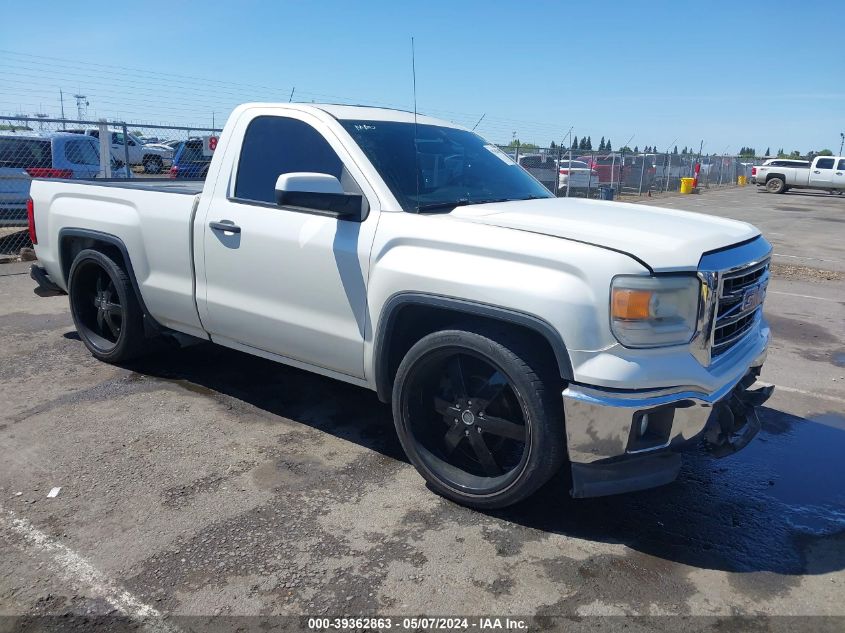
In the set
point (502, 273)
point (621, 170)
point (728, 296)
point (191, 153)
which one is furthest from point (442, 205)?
point (621, 170)

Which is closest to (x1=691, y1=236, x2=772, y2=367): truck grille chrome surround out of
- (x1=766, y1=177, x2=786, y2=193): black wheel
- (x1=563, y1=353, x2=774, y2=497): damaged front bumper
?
(x1=563, y1=353, x2=774, y2=497): damaged front bumper

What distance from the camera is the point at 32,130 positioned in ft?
40.5

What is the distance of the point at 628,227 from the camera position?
344 cm

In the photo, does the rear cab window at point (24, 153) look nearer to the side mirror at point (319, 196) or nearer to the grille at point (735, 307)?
the side mirror at point (319, 196)

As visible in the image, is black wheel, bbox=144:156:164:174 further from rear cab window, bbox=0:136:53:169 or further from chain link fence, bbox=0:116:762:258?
rear cab window, bbox=0:136:53:169

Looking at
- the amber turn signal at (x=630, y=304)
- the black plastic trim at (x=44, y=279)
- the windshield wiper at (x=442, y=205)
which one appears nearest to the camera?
the amber turn signal at (x=630, y=304)

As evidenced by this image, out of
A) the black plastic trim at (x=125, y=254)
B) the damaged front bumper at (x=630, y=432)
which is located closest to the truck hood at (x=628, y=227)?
the damaged front bumper at (x=630, y=432)

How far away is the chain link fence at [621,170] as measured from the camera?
22641 millimetres

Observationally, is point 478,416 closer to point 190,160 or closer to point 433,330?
point 433,330

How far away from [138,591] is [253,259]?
198 centimetres

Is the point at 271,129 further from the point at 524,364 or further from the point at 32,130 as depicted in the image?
the point at 32,130

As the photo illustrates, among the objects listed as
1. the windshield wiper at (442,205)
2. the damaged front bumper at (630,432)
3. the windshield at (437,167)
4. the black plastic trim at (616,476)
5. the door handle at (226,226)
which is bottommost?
the black plastic trim at (616,476)

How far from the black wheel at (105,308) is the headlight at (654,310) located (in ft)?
12.0

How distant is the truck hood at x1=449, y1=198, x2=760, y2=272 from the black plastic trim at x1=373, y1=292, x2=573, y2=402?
0.42m
